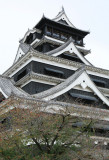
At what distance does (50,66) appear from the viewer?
19031 mm

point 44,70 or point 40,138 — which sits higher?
point 44,70

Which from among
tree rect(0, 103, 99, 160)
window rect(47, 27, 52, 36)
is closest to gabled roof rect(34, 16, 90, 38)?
window rect(47, 27, 52, 36)

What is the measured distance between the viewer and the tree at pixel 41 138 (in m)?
8.95

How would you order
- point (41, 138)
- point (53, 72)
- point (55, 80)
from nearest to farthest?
point (41, 138) → point (55, 80) → point (53, 72)

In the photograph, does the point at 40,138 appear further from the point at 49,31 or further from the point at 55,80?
the point at 49,31

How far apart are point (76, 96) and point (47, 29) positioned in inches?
393

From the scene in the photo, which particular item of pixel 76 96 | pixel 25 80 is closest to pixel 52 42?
pixel 25 80

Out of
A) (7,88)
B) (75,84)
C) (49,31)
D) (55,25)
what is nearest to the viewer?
(75,84)

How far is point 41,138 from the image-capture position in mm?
9602

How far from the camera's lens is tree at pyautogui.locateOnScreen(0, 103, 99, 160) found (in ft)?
29.4

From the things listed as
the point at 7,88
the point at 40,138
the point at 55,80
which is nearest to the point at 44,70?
the point at 55,80

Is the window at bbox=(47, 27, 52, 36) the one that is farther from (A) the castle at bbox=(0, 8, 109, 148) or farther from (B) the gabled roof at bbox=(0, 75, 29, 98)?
(B) the gabled roof at bbox=(0, 75, 29, 98)

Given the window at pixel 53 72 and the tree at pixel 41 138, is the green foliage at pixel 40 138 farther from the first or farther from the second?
the window at pixel 53 72

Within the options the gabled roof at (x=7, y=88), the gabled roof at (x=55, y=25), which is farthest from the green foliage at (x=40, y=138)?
the gabled roof at (x=55, y=25)
